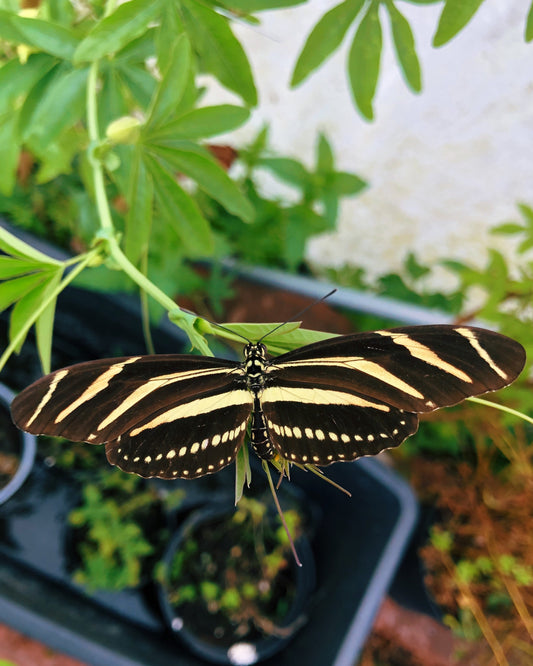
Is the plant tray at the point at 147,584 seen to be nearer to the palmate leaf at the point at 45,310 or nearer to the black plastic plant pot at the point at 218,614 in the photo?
the black plastic plant pot at the point at 218,614

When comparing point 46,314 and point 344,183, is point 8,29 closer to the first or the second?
point 46,314

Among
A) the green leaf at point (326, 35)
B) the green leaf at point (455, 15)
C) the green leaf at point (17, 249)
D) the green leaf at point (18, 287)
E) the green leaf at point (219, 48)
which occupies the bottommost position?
the green leaf at point (18, 287)

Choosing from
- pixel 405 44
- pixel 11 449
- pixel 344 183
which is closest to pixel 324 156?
pixel 344 183

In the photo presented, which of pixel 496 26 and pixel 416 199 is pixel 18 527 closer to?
pixel 416 199

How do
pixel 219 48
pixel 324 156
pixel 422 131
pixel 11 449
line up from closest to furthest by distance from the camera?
pixel 219 48 < pixel 11 449 < pixel 324 156 < pixel 422 131

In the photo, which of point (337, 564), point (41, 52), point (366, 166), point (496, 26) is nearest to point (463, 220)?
point (366, 166)

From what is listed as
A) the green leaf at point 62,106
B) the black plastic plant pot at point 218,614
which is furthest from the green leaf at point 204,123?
the black plastic plant pot at point 218,614
